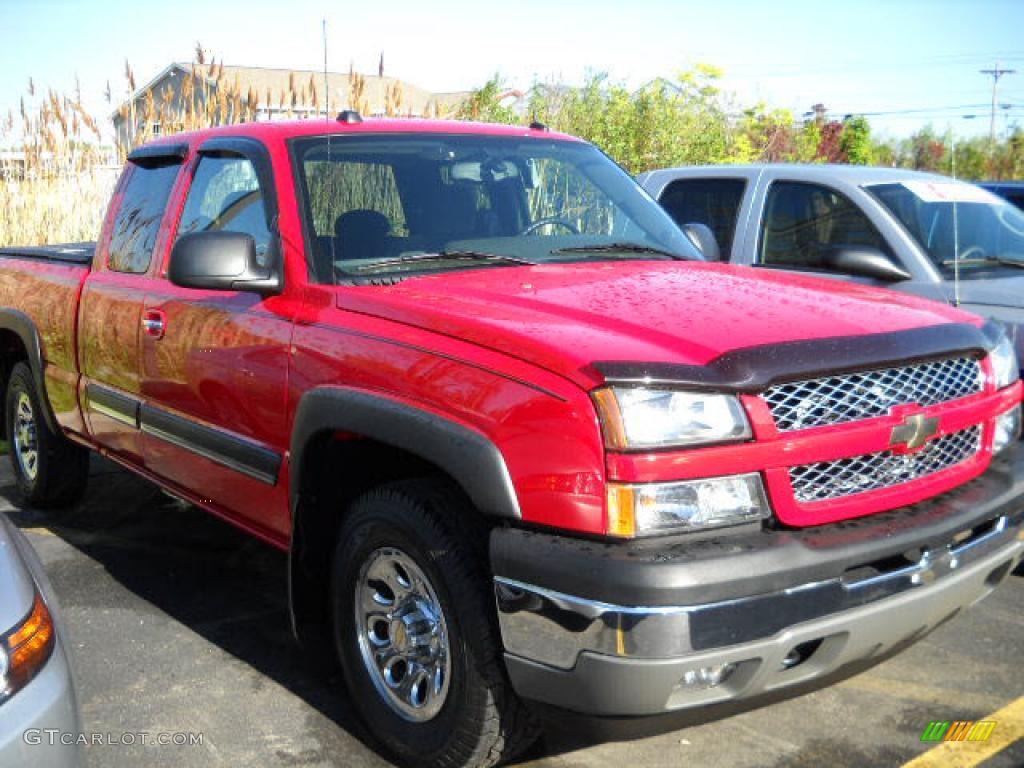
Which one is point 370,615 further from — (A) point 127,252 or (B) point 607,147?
(B) point 607,147

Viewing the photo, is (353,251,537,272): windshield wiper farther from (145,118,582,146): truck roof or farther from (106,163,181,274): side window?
(106,163,181,274): side window

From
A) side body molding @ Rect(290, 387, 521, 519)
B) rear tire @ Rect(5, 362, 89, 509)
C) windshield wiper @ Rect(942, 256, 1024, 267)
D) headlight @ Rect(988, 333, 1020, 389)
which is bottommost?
rear tire @ Rect(5, 362, 89, 509)

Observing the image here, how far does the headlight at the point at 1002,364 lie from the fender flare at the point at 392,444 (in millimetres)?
Answer: 1607

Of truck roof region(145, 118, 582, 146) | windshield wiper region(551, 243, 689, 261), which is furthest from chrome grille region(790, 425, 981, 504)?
truck roof region(145, 118, 582, 146)

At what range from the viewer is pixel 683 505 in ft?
8.62

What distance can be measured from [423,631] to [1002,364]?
6.27 ft

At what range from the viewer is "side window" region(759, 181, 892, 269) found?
5996 millimetres

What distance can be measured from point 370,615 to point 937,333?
1815 millimetres

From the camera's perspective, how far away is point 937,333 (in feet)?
10.3

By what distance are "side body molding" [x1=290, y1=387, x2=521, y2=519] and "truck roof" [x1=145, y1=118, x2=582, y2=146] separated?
118 centimetres

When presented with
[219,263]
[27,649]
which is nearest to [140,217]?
[219,263]

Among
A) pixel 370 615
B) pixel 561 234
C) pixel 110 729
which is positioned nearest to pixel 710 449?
pixel 370 615

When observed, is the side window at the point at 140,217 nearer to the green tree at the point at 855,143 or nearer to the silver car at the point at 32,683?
the silver car at the point at 32,683

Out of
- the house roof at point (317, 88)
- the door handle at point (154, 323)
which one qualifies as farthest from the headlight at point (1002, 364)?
the house roof at point (317, 88)
